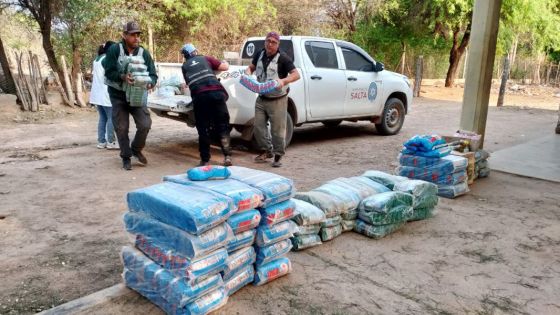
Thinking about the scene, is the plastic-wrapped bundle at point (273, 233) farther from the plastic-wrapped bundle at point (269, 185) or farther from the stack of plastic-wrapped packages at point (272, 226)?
the plastic-wrapped bundle at point (269, 185)

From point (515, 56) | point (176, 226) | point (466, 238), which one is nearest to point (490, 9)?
point (466, 238)

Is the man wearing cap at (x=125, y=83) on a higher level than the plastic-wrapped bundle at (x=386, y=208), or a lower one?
higher

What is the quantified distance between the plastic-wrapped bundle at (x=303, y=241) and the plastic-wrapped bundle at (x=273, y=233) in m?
0.47

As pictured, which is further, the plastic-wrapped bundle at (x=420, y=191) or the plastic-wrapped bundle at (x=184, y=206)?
the plastic-wrapped bundle at (x=420, y=191)

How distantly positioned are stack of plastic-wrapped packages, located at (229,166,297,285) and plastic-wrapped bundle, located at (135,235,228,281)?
0.41 metres

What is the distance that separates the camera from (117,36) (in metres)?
13.2

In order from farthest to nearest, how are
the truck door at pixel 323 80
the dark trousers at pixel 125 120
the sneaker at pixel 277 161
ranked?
the truck door at pixel 323 80
the sneaker at pixel 277 161
the dark trousers at pixel 125 120

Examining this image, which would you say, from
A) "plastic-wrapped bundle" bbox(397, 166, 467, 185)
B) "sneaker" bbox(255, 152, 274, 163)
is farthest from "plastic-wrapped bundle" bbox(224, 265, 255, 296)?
"sneaker" bbox(255, 152, 274, 163)

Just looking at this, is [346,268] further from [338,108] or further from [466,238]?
[338,108]

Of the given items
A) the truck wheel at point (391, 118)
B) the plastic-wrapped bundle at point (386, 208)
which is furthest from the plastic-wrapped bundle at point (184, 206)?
the truck wheel at point (391, 118)

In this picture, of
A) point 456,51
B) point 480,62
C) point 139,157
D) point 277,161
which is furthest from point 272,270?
point 456,51

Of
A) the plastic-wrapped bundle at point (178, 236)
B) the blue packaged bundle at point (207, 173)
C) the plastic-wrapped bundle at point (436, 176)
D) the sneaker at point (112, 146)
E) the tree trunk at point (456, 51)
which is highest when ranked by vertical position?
the tree trunk at point (456, 51)

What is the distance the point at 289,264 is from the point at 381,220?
121 cm

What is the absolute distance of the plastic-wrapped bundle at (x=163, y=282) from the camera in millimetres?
2605
